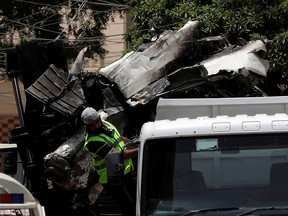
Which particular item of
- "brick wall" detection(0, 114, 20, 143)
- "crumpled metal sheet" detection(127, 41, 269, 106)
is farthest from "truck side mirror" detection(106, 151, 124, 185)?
"brick wall" detection(0, 114, 20, 143)

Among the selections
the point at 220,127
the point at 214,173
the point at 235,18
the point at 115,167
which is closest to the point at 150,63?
the point at 115,167

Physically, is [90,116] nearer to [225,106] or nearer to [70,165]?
[70,165]

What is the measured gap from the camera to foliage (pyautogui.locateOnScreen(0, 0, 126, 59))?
15.5 m

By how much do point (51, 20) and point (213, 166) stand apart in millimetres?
11838

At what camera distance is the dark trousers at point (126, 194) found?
5404 millimetres

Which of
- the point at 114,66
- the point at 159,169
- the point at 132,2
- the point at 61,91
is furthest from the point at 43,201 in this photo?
the point at 132,2

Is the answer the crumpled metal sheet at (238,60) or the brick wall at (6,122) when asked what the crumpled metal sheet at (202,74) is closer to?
the crumpled metal sheet at (238,60)

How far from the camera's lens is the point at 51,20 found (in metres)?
15.7

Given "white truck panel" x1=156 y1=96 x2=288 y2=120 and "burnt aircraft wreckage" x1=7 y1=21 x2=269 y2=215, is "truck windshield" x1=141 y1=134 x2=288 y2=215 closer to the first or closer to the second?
"white truck panel" x1=156 y1=96 x2=288 y2=120

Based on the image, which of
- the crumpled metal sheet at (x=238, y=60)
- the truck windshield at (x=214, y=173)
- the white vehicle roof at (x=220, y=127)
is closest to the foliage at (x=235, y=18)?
the crumpled metal sheet at (x=238, y=60)

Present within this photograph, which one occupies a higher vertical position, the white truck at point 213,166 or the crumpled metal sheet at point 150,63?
the crumpled metal sheet at point 150,63

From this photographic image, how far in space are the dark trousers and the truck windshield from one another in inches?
37.6

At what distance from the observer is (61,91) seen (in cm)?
689

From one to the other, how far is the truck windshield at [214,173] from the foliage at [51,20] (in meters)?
10.9
